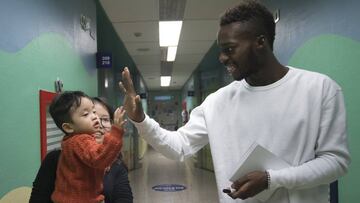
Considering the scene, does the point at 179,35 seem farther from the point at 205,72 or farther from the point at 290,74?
the point at 290,74

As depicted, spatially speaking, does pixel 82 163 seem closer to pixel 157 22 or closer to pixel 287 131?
pixel 287 131

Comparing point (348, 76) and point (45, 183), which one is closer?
point (45, 183)

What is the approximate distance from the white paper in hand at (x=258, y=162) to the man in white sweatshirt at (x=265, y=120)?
0.02 meters

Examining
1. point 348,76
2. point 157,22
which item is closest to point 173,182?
point 157,22

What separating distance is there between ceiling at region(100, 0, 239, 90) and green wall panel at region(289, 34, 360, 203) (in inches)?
78.3

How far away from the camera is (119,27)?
16.2 ft

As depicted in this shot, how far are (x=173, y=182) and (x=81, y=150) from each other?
5802mm

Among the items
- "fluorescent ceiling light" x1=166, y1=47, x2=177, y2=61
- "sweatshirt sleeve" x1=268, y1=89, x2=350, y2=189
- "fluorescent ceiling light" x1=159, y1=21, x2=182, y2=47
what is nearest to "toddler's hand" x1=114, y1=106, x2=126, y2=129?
"sweatshirt sleeve" x1=268, y1=89, x2=350, y2=189

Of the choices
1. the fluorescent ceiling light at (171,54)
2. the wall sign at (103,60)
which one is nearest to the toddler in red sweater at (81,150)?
the wall sign at (103,60)

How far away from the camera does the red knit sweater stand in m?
1.23

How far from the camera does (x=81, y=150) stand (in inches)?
48.8

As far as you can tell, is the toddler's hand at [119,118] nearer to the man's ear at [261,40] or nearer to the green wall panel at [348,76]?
the man's ear at [261,40]

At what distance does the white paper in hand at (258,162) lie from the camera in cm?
115

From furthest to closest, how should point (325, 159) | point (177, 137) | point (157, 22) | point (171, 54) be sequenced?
point (171, 54)
point (157, 22)
point (177, 137)
point (325, 159)
